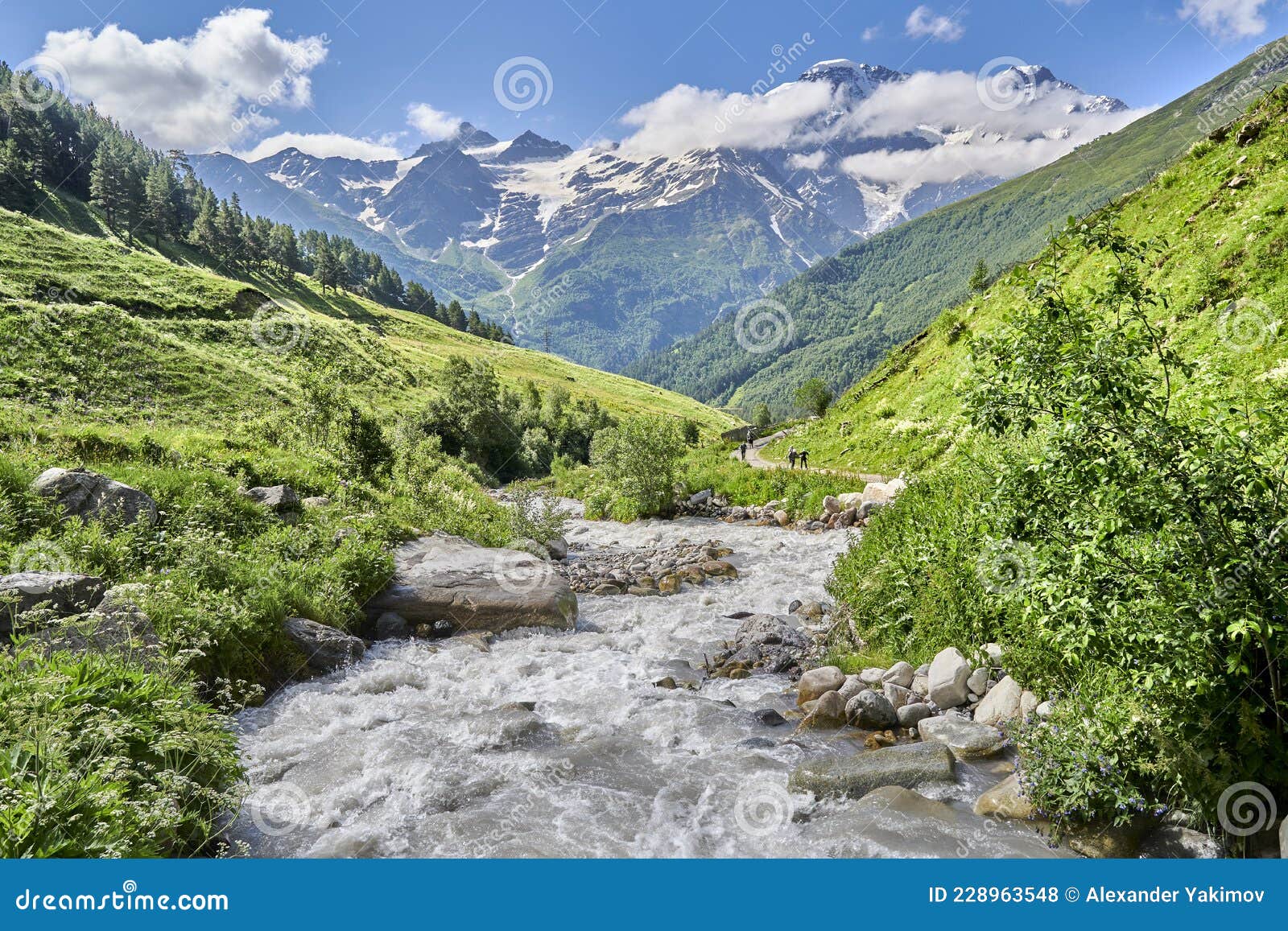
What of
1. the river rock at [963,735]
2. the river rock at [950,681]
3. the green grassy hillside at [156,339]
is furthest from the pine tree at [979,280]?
the river rock at [963,735]

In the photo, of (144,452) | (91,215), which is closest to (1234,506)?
(144,452)

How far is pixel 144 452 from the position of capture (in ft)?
58.7

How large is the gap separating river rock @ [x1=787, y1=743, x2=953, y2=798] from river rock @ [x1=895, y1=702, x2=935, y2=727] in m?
1.47

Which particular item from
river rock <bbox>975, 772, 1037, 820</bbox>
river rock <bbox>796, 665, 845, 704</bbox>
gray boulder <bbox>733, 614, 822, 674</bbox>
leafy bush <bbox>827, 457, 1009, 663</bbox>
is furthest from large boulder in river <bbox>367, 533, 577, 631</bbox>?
river rock <bbox>975, 772, 1037, 820</bbox>

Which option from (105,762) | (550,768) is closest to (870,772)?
(550,768)

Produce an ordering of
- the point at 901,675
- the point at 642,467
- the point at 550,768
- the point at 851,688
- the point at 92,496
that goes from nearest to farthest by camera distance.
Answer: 1. the point at 550,768
2. the point at 851,688
3. the point at 901,675
4. the point at 92,496
5. the point at 642,467

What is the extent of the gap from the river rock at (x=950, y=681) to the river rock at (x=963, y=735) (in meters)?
0.55

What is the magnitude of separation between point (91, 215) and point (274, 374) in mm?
102494

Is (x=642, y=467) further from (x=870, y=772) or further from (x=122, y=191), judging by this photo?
(x=122, y=191)

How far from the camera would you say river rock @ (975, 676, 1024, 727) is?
10.5 meters

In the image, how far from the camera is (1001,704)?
35.1ft

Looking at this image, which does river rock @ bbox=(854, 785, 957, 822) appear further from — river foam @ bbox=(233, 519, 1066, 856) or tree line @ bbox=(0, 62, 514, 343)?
tree line @ bbox=(0, 62, 514, 343)

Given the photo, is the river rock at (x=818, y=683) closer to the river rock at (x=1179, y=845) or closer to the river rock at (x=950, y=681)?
the river rock at (x=950, y=681)

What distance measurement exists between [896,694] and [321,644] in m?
11.9
